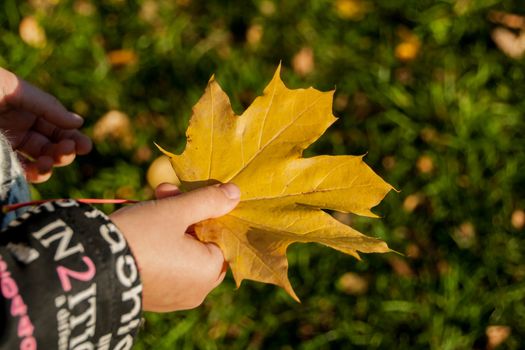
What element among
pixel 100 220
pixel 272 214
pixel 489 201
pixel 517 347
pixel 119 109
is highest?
pixel 100 220

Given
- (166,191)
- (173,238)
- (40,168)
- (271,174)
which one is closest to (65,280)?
(173,238)

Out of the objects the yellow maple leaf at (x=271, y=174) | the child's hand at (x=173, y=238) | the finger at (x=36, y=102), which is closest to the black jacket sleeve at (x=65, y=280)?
the child's hand at (x=173, y=238)

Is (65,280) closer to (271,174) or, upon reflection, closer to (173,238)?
(173,238)

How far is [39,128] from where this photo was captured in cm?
166

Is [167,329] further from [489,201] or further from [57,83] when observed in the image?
[489,201]

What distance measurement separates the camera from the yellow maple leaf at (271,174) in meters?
1.19

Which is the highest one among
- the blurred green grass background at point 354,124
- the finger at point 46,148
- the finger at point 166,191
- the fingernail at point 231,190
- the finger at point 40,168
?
the fingernail at point 231,190

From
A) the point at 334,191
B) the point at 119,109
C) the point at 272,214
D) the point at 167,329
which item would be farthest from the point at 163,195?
the point at 119,109

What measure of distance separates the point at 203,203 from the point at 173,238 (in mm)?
82

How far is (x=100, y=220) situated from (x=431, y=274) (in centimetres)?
115

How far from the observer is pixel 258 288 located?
1856 mm

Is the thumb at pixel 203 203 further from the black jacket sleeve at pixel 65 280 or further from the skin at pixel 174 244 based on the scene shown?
the black jacket sleeve at pixel 65 280

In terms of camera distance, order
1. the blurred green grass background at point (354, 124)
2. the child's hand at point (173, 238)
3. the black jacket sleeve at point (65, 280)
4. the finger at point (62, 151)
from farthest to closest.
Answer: the blurred green grass background at point (354, 124) < the finger at point (62, 151) < the child's hand at point (173, 238) < the black jacket sleeve at point (65, 280)

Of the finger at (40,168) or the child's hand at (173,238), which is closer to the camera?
the child's hand at (173,238)
